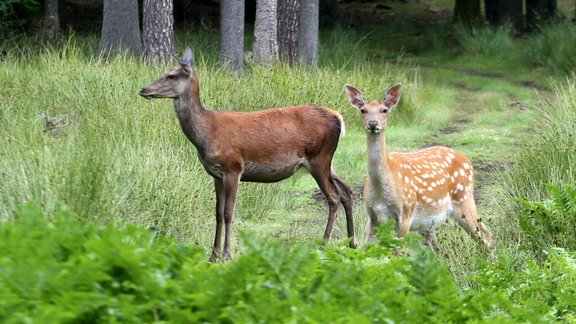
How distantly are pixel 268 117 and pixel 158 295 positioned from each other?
5.57m

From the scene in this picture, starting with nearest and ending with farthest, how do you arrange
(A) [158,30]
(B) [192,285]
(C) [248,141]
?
(B) [192,285] → (C) [248,141] → (A) [158,30]

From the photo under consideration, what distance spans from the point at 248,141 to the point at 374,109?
3.76ft

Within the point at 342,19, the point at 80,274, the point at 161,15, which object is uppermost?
the point at 80,274

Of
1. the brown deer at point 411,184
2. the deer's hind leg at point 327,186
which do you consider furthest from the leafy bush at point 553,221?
the deer's hind leg at point 327,186

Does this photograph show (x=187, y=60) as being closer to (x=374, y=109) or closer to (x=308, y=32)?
(x=374, y=109)

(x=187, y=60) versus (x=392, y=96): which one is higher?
(x=187, y=60)

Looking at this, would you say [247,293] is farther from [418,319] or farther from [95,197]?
[95,197]

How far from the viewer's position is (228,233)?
9398 millimetres

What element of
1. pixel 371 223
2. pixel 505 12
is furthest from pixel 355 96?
pixel 505 12

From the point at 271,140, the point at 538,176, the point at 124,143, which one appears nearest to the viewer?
the point at 271,140

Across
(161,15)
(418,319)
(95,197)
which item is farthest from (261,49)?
(418,319)

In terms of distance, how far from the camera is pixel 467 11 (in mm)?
27906

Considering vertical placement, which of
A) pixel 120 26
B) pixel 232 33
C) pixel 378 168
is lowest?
pixel 120 26

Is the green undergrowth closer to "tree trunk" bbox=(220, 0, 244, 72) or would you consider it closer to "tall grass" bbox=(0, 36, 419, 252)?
"tall grass" bbox=(0, 36, 419, 252)
